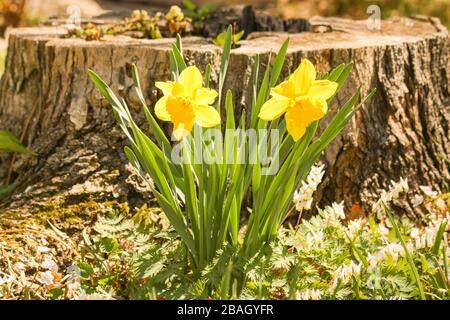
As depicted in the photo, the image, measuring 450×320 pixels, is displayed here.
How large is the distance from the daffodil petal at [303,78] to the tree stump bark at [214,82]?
84cm

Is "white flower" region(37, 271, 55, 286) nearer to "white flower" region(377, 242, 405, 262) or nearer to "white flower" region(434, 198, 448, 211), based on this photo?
"white flower" region(377, 242, 405, 262)

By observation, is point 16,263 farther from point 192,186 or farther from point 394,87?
point 394,87

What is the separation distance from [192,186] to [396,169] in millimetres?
1139

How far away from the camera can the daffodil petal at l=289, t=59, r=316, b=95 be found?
1.96 metres

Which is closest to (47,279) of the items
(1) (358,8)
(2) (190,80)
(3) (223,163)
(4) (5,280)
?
(4) (5,280)

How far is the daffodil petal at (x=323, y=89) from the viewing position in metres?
1.97

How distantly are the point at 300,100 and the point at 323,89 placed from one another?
3.2 inches

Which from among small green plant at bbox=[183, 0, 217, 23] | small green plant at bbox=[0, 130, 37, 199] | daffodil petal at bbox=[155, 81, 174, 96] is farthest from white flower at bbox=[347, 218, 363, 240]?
small green plant at bbox=[183, 0, 217, 23]

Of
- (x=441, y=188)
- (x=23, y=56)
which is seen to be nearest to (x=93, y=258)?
(x=23, y=56)

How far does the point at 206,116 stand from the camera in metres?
1.99

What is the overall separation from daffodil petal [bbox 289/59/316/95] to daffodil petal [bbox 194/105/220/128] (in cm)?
21

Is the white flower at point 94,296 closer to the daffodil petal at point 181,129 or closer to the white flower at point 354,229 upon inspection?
the daffodil petal at point 181,129

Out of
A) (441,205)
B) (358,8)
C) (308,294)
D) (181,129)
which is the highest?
(181,129)

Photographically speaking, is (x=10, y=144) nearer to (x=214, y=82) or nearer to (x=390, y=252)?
(x=214, y=82)
